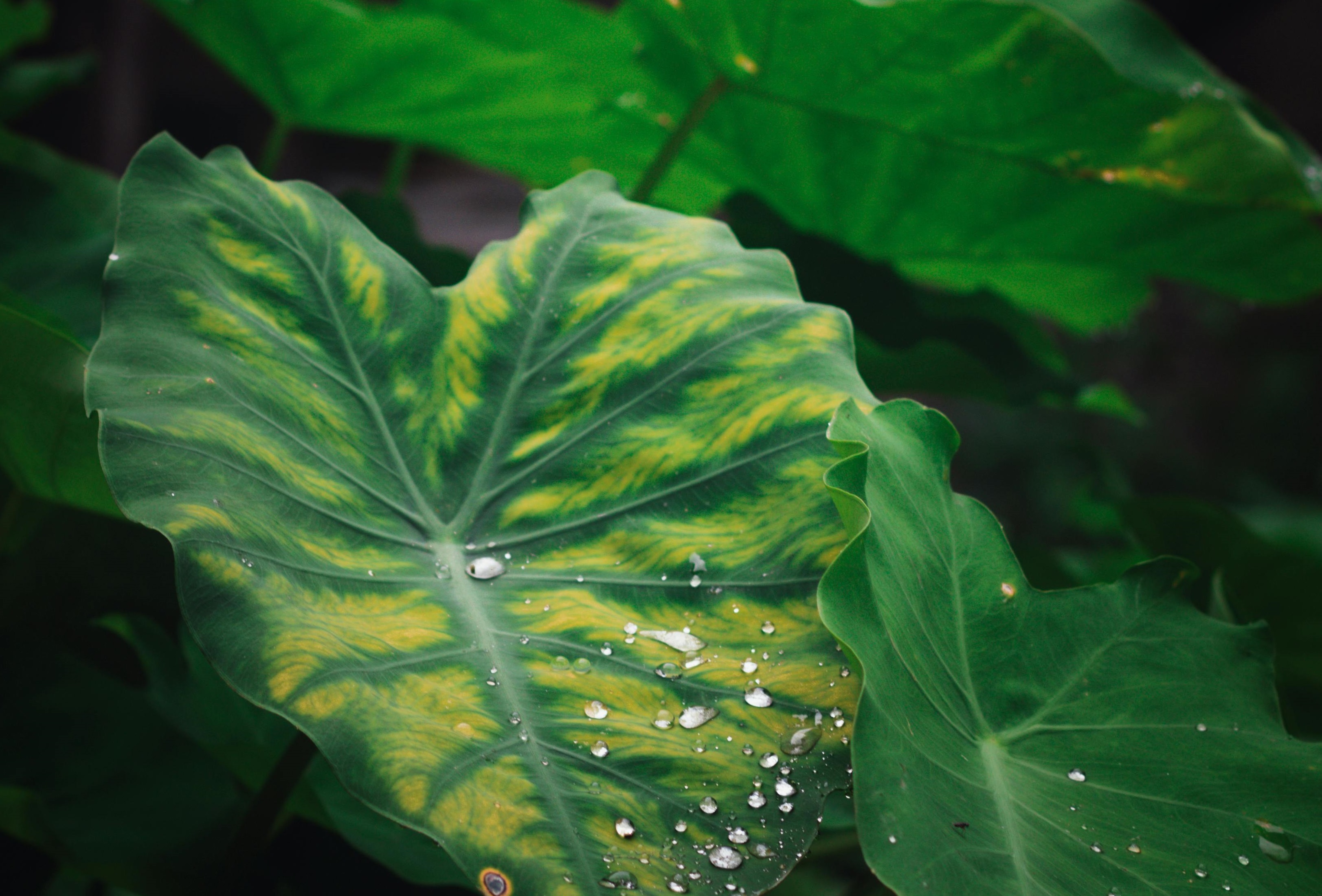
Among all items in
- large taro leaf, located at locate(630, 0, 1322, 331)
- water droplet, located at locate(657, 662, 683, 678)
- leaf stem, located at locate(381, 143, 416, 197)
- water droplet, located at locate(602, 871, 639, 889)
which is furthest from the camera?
leaf stem, located at locate(381, 143, 416, 197)

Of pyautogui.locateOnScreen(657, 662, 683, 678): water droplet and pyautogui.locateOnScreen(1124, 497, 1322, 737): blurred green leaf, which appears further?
pyautogui.locateOnScreen(1124, 497, 1322, 737): blurred green leaf

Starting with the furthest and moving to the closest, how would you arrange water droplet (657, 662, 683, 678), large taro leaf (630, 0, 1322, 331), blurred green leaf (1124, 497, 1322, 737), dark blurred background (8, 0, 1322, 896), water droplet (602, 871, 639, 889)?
dark blurred background (8, 0, 1322, 896) → blurred green leaf (1124, 497, 1322, 737) → large taro leaf (630, 0, 1322, 331) → water droplet (657, 662, 683, 678) → water droplet (602, 871, 639, 889)

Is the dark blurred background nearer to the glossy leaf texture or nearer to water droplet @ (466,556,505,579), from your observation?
the glossy leaf texture

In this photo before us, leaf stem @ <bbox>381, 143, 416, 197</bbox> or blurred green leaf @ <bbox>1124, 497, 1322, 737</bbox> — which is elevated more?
blurred green leaf @ <bbox>1124, 497, 1322, 737</bbox>

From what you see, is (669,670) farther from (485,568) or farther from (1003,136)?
(1003,136)

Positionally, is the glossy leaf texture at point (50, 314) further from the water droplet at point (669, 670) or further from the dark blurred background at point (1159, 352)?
the dark blurred background at point (1159, 352)

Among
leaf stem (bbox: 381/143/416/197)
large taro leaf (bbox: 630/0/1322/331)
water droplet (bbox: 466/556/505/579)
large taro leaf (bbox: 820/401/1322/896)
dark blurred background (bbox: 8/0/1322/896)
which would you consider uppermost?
large taro leaf (bbox: 630/0/1322/331)

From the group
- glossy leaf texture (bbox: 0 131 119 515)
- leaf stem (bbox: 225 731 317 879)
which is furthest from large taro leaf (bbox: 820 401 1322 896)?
glossy leaf texture (bbox: 0 131 119 515)
